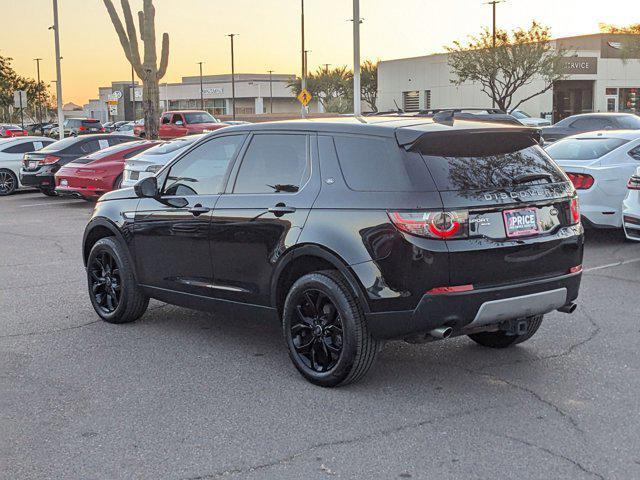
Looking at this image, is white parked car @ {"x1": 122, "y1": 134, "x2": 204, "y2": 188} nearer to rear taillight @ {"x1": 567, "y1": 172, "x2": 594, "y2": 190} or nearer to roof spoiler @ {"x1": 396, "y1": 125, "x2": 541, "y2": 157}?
rear taillight @ {"x1": 567, "y1": 172, "x2": 594, "y2": 190}

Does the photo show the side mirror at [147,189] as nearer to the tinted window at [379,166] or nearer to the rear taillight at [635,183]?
the tinted window at [379,166]

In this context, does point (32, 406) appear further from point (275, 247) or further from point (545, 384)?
point (545, 384)

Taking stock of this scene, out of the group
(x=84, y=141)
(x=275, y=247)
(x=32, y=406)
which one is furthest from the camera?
(x=84, y=141)

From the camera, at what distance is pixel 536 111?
59.5 m

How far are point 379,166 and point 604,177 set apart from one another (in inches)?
266

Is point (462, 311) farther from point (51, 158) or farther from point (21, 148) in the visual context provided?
point (21, 148)

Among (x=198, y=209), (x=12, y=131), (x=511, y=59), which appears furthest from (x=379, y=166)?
(x=12, y=131)

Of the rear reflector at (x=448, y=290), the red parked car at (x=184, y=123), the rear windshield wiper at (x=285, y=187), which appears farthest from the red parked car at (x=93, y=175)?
the red parked car at (x=184, y=123)

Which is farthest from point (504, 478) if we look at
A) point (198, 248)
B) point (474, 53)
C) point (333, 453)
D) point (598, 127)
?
point (474, 53)

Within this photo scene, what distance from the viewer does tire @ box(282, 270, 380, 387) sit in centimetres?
523

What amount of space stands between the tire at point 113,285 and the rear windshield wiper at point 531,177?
134 inches

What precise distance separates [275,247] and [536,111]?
5674 centimetres

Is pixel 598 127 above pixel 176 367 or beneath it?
above

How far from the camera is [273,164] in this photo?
19.5ft
